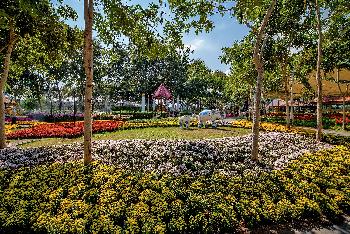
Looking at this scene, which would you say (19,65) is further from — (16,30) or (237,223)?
(237,223)

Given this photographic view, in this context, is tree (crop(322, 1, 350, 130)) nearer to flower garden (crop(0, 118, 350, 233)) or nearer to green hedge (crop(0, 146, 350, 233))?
flower garden (crop(0, 118, 350, 233))

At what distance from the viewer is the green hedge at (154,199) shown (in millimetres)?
7148

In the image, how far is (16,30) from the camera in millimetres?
15484

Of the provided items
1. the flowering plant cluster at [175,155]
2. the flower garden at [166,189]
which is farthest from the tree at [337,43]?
the flower garden at [166,189]

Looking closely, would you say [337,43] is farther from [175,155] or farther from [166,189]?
[166,189]

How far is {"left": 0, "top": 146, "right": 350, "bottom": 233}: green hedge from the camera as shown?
7148 millimetres

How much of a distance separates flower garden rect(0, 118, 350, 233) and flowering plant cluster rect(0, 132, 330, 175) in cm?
4

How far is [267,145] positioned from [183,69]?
5515 centimetres

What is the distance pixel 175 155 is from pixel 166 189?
330 cm

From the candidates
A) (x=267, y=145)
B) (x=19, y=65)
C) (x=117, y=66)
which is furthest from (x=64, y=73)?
(x=267, y=145)

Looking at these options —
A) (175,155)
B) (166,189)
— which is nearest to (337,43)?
(175,155)

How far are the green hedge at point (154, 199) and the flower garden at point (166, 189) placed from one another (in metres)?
0.03

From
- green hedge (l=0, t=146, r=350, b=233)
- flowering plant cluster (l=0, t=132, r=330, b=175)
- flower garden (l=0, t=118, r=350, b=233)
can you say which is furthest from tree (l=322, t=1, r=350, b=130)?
green hedge (l=0, t=146, r=350, b=233)

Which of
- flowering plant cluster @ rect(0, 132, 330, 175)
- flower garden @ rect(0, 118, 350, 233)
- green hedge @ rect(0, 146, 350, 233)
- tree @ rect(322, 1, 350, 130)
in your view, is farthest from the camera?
tree @ rect(322, 1, 350, 130)
